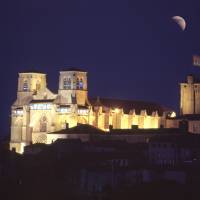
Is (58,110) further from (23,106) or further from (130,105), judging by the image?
(130,105)

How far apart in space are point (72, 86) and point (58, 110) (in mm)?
3915

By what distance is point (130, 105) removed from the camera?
145 meters

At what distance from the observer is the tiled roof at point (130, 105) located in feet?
461

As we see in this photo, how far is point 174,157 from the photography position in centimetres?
10000

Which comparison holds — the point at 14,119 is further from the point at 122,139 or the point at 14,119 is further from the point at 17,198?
the point at 17,198

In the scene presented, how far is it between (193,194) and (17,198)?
13681 mm

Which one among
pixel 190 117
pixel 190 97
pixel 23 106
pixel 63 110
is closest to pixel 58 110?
pixel 63 110

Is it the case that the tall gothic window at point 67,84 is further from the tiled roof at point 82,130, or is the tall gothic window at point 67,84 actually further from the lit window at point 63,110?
the tiled roof at point 82,130

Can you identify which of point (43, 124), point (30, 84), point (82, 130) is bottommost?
point (82, 130)

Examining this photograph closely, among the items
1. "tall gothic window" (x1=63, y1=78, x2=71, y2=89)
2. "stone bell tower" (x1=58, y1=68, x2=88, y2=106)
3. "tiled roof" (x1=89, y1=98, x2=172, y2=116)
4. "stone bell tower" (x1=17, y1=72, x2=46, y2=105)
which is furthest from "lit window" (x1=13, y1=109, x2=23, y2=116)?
"tiled roof" (x1=89, y1=98, x2=172, y2=116)

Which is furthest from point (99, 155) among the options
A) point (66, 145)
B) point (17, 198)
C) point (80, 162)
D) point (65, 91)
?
point (65, 91)

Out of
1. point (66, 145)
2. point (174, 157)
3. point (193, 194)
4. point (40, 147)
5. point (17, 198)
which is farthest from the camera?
point (40, 147)

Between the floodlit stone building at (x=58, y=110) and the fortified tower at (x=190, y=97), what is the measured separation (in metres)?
9.73

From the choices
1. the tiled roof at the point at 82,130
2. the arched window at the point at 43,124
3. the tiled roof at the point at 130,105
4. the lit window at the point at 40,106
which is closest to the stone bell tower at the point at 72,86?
the lit window at the point at 40,106
